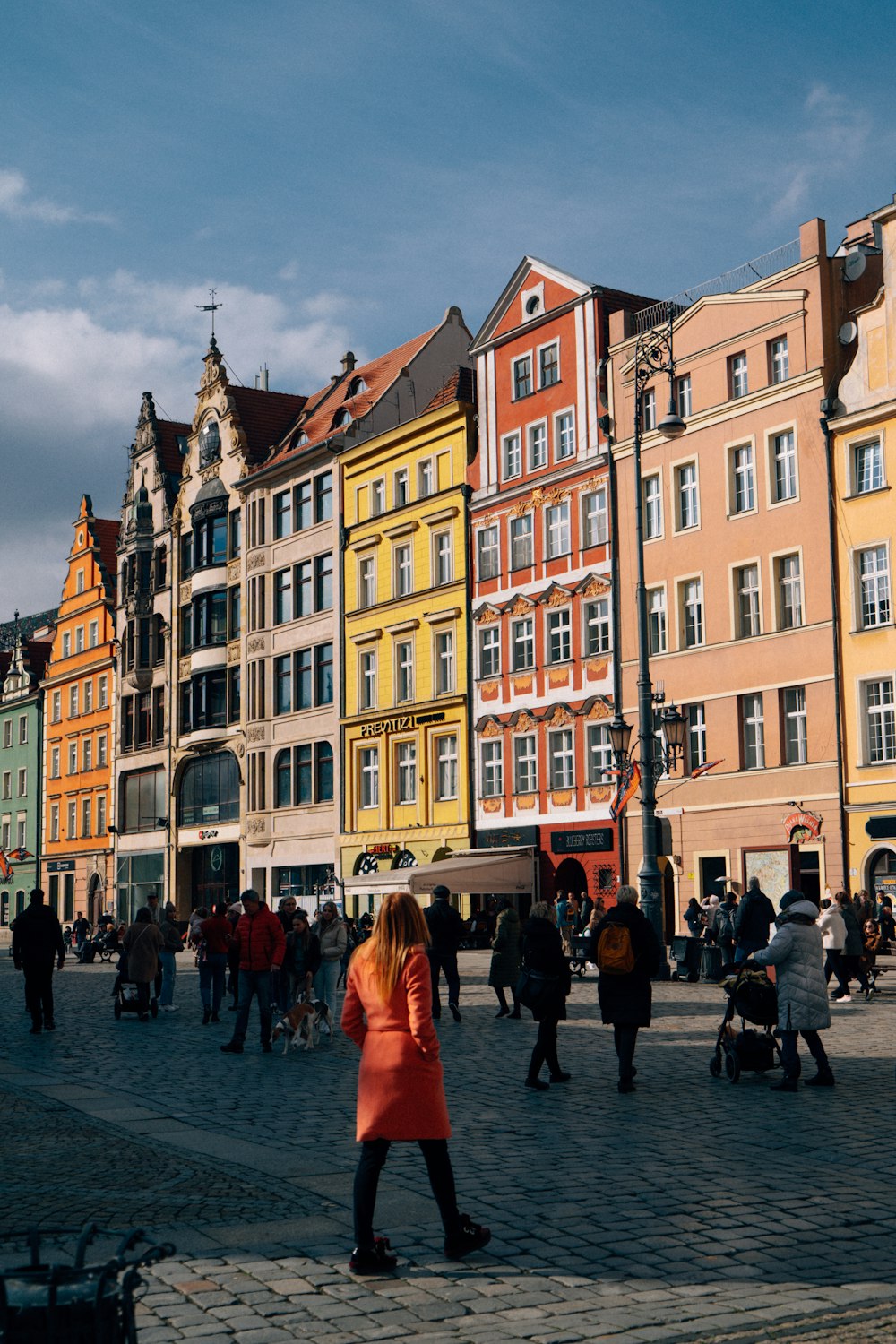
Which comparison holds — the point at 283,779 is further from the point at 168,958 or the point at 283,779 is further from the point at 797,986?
the point at 797,986

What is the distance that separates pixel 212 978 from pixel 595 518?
23.9 metres

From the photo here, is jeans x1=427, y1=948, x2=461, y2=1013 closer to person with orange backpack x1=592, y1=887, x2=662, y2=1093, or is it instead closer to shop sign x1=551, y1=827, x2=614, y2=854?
person with orange backpack x1=592, y1=887, x2=662, y2=1093

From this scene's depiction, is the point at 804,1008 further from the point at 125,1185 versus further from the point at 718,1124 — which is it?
the point at 125,1185

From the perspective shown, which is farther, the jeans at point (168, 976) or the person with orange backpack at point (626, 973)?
the jeans at point (168, 976)

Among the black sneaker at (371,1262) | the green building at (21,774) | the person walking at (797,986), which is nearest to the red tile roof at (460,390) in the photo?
the green building at (21,774)

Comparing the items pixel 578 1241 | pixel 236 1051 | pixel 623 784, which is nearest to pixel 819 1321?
pixel 578 1241

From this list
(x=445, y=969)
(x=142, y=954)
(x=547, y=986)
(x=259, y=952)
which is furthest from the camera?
(x=142, y=954)

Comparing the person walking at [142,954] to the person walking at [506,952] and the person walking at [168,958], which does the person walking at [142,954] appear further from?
the person walking at [506,952]

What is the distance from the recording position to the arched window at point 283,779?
55.7 m

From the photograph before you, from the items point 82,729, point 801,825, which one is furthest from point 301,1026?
point 82,729

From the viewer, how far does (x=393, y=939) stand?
7.24 m

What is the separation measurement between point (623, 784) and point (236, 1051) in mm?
16343

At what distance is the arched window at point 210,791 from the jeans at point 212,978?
36205 mm

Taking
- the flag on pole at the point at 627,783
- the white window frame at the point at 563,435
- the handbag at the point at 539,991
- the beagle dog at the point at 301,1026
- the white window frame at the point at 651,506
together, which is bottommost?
the beagle dog at the point at 301,1026
